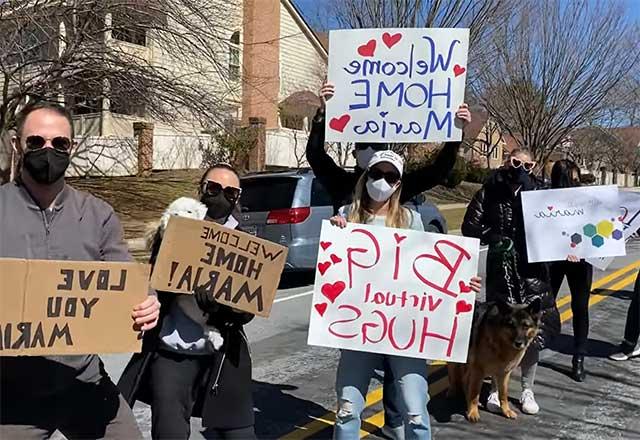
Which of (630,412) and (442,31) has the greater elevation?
(442,31)

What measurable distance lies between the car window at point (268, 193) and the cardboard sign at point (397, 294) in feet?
23.1

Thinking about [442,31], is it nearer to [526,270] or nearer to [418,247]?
[418,247]

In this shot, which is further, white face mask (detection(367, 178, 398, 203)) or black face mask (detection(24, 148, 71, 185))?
white face mask (detection(367, 178, 398, 203))

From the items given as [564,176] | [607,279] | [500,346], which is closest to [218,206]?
[500,346]

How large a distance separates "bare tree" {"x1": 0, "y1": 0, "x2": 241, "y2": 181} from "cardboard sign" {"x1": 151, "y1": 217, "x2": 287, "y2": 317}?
33.2 ft

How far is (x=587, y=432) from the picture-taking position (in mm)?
4750

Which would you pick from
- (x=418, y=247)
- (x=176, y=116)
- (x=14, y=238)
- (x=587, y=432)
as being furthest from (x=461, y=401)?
(x=176, y=116)

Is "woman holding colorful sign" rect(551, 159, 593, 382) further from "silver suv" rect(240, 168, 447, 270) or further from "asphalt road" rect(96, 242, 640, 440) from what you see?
"silver suv" rect(240, 168, 447, 270)

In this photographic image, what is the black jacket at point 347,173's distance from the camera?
4.19m

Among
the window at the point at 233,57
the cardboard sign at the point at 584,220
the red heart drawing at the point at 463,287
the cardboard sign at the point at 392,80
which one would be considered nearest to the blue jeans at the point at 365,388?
the red heart drawing at the point at 463,287

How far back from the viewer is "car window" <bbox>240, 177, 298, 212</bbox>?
10820 mm

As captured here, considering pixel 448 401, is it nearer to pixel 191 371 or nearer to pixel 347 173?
pixel 347 173

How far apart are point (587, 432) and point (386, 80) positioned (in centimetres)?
273

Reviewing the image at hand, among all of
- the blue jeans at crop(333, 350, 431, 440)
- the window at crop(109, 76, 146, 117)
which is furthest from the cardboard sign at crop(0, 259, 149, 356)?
the window at crop(109, 76, 146, 117)
